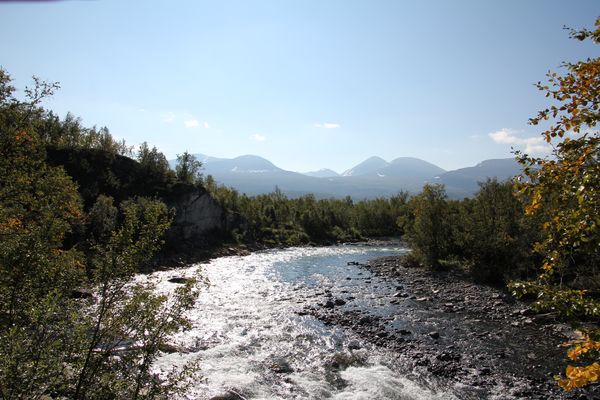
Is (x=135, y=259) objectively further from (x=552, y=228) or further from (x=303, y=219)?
(x=303, y=219)

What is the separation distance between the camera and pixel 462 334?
2286cm

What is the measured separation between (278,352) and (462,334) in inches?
461

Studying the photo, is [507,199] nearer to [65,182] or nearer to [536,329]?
[536,329]

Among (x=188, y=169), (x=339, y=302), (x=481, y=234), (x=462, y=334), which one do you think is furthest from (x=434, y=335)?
(x=188, y=169)

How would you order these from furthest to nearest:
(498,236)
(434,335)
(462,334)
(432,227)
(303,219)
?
(303,219), (432,227), (498,236), (462,334), (434,335)

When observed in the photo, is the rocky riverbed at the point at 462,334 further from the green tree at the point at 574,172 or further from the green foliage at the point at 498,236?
the green tree at the point at 574,172

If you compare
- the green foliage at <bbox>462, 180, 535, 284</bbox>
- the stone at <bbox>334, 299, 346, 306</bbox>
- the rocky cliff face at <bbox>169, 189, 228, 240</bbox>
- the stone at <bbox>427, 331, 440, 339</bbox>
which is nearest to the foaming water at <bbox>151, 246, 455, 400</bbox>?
the stone at <bbox>334, 299, 346, 306</bbox>

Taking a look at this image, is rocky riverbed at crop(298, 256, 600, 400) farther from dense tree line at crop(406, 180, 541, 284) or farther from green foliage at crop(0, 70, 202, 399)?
green foliage at crop(0, 70, 202, 399)

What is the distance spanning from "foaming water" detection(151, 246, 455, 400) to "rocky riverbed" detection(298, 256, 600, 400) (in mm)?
1255

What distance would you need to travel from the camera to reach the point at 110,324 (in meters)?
9.86

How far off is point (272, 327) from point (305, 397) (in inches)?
380

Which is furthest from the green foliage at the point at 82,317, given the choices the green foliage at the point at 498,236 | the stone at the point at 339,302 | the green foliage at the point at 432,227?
the green foliage at the point at 432,227

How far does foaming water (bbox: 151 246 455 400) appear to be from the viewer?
16.4 metres

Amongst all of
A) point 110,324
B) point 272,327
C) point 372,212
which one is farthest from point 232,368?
point 372,212
